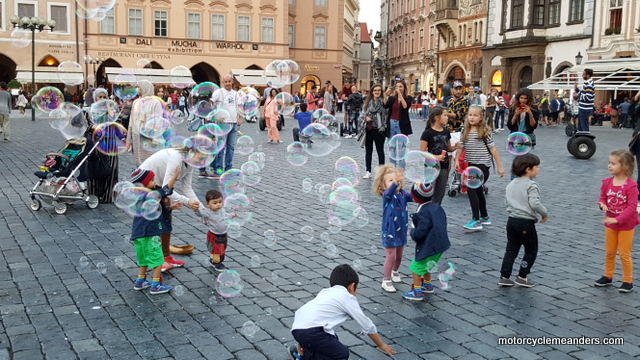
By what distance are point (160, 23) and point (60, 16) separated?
20.5 feet

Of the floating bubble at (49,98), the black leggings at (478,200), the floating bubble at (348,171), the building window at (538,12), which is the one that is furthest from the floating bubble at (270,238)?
the building window at (538,12)

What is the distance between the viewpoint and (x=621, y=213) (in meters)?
5.15

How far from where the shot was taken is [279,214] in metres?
8.02

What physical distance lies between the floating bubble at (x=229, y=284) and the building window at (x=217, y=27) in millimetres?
40351

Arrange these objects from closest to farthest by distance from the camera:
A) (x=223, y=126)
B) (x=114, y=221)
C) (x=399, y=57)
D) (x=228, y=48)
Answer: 1. (x=114, y=221)
2. (x=223, y=126)
3. (x=228, y=48)
4. (x=399, y=57)

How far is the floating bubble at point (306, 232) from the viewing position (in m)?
6.74

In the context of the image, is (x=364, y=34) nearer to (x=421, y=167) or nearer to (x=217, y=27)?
(x=217, y=27)

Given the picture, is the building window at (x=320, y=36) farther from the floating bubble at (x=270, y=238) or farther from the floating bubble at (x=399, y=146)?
the floating bubble at (x=270, y=238)

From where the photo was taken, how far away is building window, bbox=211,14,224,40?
43581 millimetres

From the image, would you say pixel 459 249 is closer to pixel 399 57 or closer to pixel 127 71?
pixel 127 71

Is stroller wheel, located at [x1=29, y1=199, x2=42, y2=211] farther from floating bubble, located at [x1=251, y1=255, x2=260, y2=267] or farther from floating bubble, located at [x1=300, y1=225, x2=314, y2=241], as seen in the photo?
floating bubble, located at [x1=251, y1=255, x2=260, y2=267]

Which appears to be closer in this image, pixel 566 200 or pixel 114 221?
pixel 114 221

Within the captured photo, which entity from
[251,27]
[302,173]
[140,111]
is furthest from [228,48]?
[140,111]

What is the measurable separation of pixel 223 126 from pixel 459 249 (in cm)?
521
